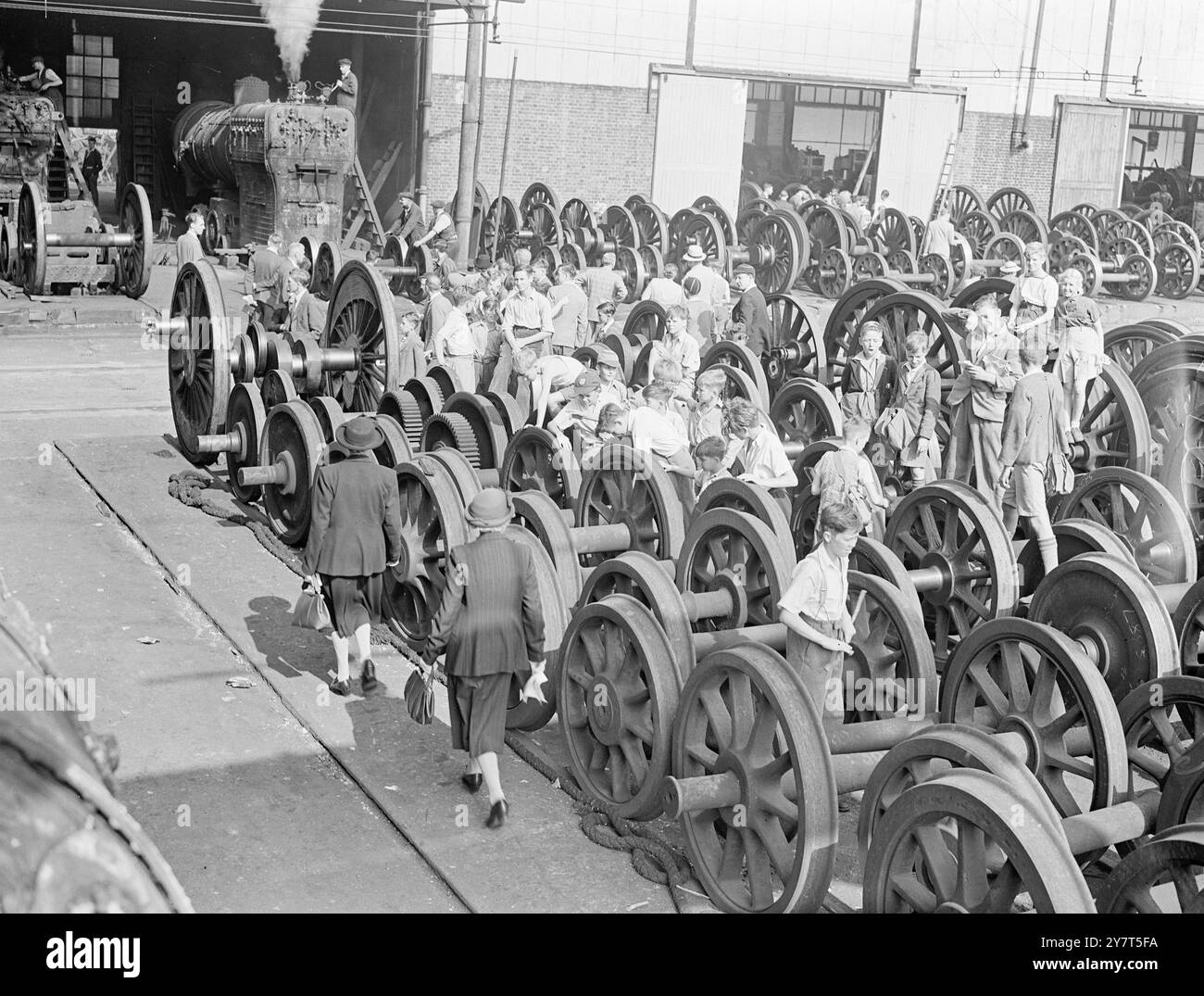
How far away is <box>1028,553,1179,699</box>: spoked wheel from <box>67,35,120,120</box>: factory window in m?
28.6

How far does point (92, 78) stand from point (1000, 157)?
68.3 ft

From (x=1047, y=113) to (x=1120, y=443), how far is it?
81.8 ft

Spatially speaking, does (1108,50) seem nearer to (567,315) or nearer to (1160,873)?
(567,315)

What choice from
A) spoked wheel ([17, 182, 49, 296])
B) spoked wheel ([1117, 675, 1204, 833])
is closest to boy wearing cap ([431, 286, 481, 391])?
spoked wheel ([1117, 675, 1204, 833])

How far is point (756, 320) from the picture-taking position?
13172 millimetres

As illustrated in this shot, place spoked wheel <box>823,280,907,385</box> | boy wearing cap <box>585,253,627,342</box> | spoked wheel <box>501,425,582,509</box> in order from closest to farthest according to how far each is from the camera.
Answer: spoked wheel <box>501,425,582,509</box> → spoked wheel <box>823,280,907,385</box> → boy wearing cap <box>585,253,627,342</box>

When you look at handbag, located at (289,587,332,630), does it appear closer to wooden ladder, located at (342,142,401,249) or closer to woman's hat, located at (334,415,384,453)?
woman's hat, located at (334,415,384,453)

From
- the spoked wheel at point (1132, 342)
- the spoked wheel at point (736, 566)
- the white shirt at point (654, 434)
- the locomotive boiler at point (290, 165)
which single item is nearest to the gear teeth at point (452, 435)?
the white shirt at point (654, 434)

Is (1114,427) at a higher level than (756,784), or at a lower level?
higher

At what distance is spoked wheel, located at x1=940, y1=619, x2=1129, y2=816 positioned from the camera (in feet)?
16.6

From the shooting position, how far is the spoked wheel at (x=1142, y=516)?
8039 millimetres

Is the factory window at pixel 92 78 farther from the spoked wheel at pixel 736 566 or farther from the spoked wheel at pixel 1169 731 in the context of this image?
the spoked wheel at pixel 1169 731

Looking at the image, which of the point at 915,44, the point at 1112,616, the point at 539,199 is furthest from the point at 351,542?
the point at 915,44
